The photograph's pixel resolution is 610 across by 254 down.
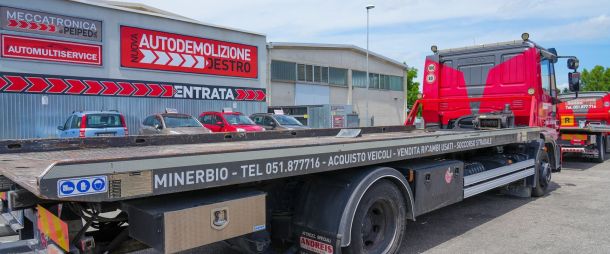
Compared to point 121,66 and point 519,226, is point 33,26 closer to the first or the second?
point 121,66

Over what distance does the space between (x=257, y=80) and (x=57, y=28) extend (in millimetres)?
10421

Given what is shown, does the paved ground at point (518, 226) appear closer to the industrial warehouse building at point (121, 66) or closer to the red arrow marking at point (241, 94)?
the industrial warehouse building at point (121, 66)

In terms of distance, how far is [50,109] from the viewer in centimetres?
1758

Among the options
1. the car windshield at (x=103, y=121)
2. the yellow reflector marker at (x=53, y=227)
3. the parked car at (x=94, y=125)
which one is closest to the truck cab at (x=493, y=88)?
the yellow reflector marker at (x=53, y=227)

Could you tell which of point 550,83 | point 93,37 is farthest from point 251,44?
point 550,83

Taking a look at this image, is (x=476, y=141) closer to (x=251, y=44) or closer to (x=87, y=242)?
(x=87, y=242)

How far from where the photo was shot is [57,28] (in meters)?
17.9

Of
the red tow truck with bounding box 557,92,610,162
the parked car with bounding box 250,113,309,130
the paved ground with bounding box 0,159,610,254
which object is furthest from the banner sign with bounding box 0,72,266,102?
the paved ground with bounding box 0,159,610,254

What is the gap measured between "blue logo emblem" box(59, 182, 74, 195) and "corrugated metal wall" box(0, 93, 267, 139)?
17336 millimetres

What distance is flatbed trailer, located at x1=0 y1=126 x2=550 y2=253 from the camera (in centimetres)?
252

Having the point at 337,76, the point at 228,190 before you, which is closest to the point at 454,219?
the point at 228,190

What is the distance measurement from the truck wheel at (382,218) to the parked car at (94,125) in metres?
11.5

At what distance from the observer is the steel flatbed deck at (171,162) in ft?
7.48

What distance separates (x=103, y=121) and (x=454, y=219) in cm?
1181
